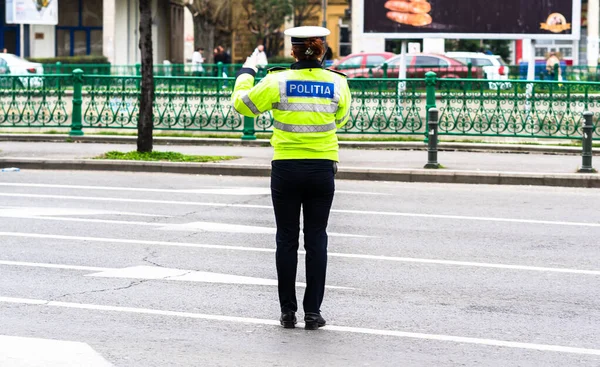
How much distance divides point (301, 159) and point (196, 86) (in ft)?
51.4

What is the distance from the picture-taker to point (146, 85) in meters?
19.8

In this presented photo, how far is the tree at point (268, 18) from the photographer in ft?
189

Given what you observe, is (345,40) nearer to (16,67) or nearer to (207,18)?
(207,18)

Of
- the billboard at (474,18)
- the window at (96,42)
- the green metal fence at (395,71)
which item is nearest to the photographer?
the billboard at (474,18)

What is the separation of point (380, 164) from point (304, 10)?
42.1 metres

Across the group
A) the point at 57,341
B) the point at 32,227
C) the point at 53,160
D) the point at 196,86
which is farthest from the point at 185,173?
the point at 57,341

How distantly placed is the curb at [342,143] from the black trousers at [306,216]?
14143 millimetres

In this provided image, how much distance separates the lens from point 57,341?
23.2 ft

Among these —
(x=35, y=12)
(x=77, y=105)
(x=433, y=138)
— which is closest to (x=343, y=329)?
(x=433, y=138)

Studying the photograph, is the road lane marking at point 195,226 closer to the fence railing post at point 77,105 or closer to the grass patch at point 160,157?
the grass patch at point 160,157

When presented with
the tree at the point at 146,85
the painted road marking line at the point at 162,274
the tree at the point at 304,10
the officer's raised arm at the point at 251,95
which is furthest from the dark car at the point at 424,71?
the tree at the point at 304,10

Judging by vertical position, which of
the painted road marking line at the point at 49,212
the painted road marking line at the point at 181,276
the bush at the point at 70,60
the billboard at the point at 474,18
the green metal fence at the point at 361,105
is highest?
the billboard at the point at 474,18

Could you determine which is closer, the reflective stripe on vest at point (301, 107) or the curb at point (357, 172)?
the reflective stripe on vest at point (301, 107)

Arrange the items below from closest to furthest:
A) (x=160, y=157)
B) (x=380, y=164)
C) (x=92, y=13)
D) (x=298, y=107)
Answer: (x=298, y=107) → (x=380, y=164) → (x=160, y=157) → (x=92, y=13)
